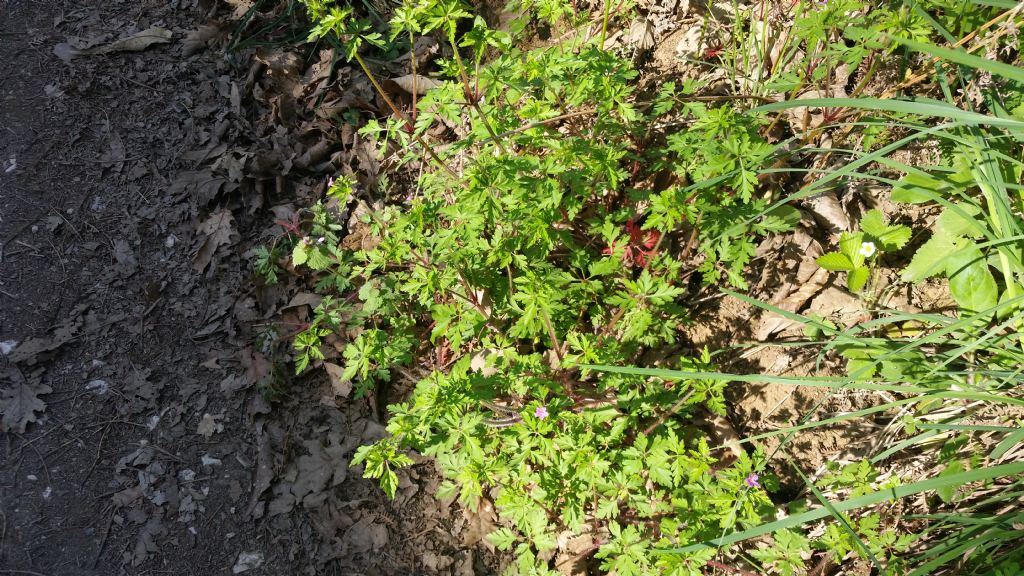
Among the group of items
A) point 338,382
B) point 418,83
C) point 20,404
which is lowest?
point 338,382

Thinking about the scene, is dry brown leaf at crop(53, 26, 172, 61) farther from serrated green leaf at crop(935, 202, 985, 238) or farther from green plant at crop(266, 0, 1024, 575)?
serrated green leaf at crop(935, 202, 985, 238)

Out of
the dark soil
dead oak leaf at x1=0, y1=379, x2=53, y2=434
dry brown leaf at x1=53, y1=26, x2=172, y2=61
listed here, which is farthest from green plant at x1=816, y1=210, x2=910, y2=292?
dry brown leaf at x1=53, y1=26, x2=172, y2=61

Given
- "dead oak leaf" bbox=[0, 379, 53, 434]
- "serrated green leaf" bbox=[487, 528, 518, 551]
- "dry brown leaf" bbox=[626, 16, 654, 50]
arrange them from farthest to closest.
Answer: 1. "dry brown leaf" bbox=[626, 16, 654, 50]
2. "dead oak leaf" bbox=[0, 379, 53, 434]
3. "serrated green leaf" bbox=[487, 528, 518, 551]

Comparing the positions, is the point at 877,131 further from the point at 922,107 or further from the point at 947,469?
the point at 947,469

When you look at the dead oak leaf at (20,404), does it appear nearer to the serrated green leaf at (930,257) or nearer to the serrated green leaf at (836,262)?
the serrated green leaf at (836,262)

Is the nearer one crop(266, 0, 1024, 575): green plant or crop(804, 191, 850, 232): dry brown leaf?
crop(266, 0, 1024, 575): green plant

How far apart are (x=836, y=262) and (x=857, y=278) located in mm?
102

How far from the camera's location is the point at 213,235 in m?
3.64

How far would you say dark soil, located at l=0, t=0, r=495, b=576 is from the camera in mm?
2926

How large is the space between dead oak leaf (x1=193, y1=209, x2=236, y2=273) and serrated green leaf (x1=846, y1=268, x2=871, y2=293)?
3208 millimetres

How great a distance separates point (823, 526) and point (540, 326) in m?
1.32

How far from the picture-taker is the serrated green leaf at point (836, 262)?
2.61 metres

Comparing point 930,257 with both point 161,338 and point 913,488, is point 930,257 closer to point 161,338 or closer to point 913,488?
point 913,488

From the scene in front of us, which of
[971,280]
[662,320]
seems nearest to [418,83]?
[662,320]
